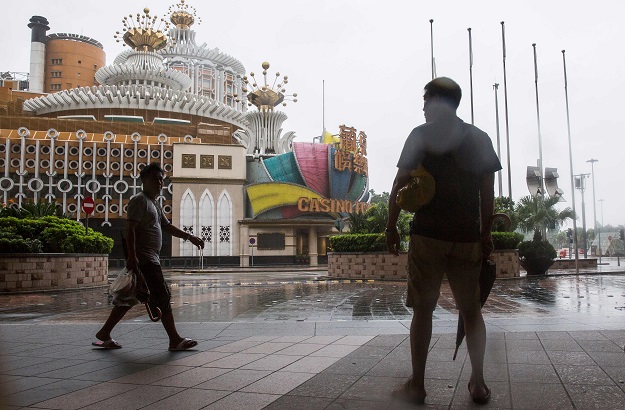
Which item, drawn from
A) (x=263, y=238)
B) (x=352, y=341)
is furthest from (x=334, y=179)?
(x=352, y=341)

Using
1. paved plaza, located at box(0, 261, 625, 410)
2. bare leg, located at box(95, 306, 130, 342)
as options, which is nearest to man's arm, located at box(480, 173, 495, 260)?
paved plaza, located at box(0, 261, 625, 410)

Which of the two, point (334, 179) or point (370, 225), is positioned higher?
point (334, 179)

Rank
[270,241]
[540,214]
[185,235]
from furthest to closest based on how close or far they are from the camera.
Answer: [270,241], [540,214], [185,235]

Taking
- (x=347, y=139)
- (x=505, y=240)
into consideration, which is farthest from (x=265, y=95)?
(x=505, y=240)

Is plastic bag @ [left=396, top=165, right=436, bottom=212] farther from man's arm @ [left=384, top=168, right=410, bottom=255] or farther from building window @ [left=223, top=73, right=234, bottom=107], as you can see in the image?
building window @ [left=223, top=73, right=234, bottom=107]

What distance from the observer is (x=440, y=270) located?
10.7ft

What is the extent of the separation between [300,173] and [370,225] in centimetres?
1919

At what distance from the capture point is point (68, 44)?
79.1m

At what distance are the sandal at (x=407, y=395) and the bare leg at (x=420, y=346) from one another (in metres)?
0.02

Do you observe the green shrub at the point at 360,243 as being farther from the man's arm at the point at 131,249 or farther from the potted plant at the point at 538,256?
the man's arm at the point at 131,249

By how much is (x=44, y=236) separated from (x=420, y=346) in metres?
14.0

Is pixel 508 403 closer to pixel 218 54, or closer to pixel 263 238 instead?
pixel 263 238

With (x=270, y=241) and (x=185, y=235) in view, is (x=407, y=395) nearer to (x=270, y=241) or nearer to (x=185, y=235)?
(x=185, y=235)

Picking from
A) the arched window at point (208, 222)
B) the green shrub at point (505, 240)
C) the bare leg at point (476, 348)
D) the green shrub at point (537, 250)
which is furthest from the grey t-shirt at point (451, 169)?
the arched window at point (208, 222)
